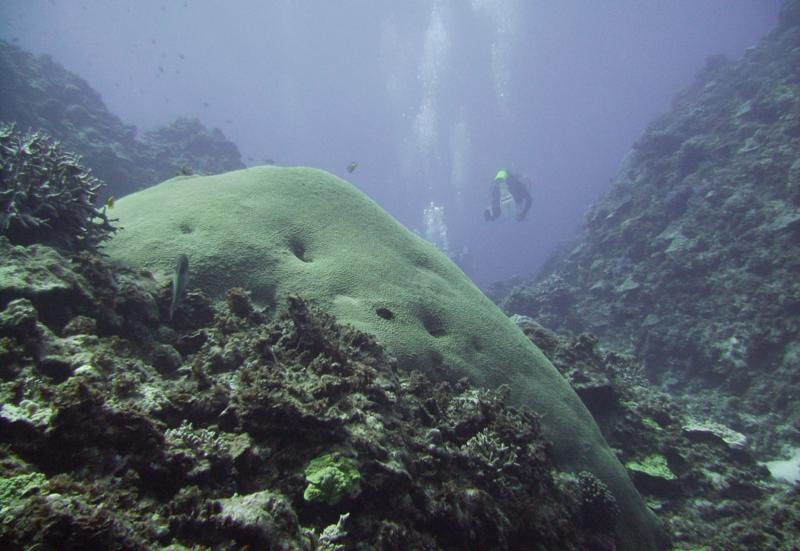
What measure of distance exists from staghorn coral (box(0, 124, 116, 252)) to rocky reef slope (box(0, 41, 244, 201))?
10.5m

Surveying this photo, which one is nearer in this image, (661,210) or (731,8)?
(661,210)

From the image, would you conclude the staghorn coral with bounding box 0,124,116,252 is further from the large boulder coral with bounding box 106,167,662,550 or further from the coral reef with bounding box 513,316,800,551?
the coral reef with bounding box 513,316,800,551

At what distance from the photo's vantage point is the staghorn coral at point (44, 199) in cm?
447

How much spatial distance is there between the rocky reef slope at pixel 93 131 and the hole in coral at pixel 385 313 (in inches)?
506

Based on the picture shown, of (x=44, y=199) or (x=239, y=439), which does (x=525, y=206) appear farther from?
(x=239, y=439)

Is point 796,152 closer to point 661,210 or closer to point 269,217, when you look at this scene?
point 661,210

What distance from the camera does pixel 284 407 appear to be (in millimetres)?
3031

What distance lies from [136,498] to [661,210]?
21.0 metres

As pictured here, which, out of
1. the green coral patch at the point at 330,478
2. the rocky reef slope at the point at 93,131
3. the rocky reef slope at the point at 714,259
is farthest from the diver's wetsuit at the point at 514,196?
the green coral patch at the point at 330,478

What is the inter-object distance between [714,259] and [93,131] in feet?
87.2

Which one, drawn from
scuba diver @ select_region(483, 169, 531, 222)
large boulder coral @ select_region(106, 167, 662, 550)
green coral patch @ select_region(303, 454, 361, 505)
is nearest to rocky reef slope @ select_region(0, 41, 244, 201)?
large boulder coral @ select_region(106, 167, 662, 550)

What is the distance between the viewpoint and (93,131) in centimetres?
1875

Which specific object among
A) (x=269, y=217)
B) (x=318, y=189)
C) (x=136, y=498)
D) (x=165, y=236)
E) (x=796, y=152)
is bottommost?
(x=136, y=498)

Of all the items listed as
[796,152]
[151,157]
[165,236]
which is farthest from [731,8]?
[165,236]
